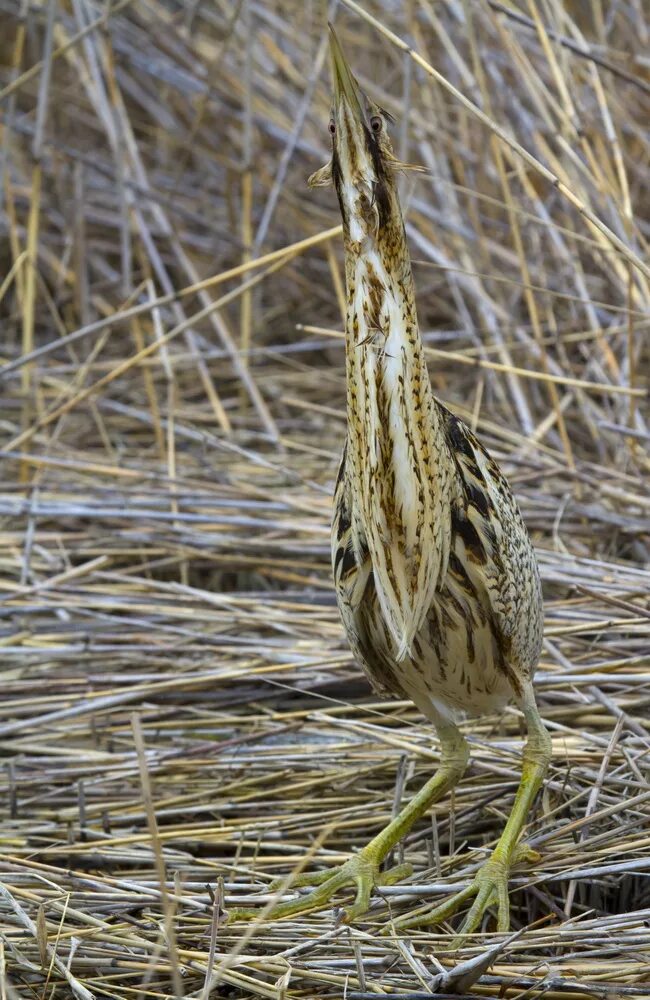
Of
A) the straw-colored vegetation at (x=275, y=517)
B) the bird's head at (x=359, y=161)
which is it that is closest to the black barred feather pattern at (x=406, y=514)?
the bird's head at (x=359, y=161)

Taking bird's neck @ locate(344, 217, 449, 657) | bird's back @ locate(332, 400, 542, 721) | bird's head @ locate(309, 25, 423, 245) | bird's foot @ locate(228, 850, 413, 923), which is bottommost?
bird's foot @ locate(228, 850, 413, 923)

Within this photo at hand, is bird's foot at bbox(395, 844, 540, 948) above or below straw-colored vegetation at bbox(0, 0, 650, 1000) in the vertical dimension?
below

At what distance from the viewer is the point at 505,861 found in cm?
201

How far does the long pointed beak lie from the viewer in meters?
1.54

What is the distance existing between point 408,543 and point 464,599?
7.8 inches

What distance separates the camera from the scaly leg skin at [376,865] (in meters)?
2.07

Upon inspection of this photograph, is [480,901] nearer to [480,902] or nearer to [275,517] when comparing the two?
[480,902]

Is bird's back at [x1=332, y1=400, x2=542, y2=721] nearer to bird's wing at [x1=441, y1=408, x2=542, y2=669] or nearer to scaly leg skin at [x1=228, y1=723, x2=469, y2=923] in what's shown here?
bird's wing at [x1=441, y1=408, x2=542, y2=669]

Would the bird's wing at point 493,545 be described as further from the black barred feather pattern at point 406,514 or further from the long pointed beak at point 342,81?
the long pointed beak at point 342,81

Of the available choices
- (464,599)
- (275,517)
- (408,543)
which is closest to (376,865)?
(464,599)

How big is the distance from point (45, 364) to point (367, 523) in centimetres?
294

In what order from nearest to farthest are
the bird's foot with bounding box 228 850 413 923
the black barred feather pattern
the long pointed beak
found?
1. the long pointed beak
2. the black barred feather pattern
3. the bird's foot with bounding box 228 850 413 923

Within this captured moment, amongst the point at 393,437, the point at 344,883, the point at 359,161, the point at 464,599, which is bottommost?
the point at 344,883

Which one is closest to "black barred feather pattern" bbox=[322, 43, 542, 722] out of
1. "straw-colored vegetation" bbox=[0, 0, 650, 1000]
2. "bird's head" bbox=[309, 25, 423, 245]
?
"bird's head" bbox=[309, 25, 423, 245]
